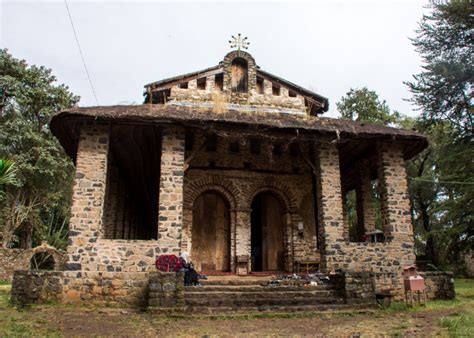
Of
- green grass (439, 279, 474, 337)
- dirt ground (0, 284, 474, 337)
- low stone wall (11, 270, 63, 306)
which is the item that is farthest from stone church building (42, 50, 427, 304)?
green grass (439, 279, 474, 337)

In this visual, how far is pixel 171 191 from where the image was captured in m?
10.2

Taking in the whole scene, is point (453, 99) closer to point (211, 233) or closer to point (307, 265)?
point (307, 265)

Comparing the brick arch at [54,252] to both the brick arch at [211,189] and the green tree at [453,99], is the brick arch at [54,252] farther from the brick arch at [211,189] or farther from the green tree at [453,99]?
the green tree at [453,99]

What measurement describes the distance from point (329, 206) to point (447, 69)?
724cm

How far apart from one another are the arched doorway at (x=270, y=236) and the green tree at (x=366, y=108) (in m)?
12.0

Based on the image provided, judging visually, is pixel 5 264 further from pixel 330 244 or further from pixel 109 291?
pixel 330 244

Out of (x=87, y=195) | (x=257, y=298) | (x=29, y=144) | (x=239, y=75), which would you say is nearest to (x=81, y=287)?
A: (x=87, y=195)

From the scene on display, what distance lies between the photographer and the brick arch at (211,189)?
509 inches

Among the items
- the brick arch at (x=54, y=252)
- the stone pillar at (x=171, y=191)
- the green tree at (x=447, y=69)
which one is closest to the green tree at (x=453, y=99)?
the green tree at (x=447, y=69)

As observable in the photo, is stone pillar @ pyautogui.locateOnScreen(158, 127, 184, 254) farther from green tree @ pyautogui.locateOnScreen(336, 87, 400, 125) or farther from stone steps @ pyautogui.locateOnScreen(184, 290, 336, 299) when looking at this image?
green tree @ pyautogui.locateOnScreen(336, 87, 400, 125)

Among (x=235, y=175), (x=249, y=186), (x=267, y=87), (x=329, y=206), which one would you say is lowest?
(x=329, y=206)

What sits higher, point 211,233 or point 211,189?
point 211,189

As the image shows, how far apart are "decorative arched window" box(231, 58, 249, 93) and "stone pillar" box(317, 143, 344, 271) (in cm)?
365

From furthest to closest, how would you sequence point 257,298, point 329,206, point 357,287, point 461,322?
point 329,206
point 357,287
point 257,298
point 461,322
